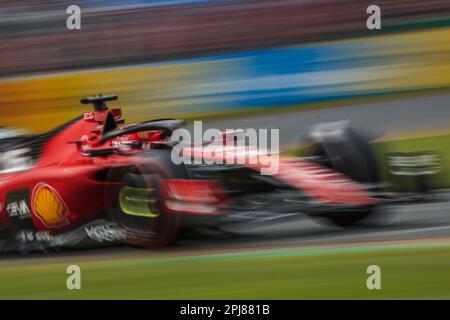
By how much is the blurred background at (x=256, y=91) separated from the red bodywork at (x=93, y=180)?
11 centimetres

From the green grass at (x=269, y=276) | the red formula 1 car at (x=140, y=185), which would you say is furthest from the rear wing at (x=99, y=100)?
the green grass at (x=269, y=276)

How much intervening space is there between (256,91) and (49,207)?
Result: 1.22m

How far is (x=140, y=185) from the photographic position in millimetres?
4547

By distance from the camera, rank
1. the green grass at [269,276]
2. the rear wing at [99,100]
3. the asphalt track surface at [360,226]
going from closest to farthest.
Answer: the green grass at [269,276] < the asphalt track surface at [360,226] < the rear wing at [99,100]

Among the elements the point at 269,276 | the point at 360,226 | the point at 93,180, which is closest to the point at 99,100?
the point at 93,180

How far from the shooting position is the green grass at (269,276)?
14.2 feet

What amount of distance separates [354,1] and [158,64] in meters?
1.02

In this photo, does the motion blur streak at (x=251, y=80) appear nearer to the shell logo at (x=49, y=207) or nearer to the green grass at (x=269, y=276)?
the shell logo at (x=49, y=207)

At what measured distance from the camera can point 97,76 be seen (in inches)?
182

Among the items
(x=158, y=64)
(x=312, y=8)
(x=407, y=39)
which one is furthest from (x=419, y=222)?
(x=158, y=64)

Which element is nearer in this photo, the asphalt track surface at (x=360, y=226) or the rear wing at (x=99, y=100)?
the asphalt track surface at (x=360, y=226)

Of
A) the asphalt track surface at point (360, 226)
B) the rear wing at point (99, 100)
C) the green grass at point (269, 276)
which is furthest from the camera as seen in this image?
the rear wing at point (99, 100)

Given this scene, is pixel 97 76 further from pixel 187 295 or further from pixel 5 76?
pixel 187 295

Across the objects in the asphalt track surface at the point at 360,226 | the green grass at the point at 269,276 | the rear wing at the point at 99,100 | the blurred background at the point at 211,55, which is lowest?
the green grass at the point at 269,276
